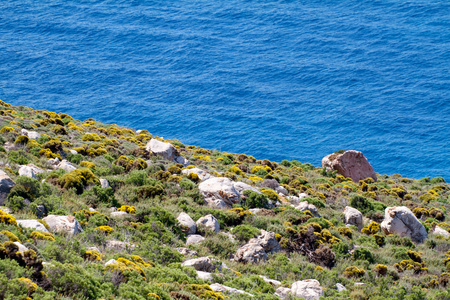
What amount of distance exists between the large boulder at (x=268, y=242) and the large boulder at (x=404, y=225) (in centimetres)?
731

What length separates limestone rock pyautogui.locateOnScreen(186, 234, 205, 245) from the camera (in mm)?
16189

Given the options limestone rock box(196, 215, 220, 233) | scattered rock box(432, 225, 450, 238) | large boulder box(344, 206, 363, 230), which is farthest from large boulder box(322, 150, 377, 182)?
limestone rock box(196, 215, 220, 233)

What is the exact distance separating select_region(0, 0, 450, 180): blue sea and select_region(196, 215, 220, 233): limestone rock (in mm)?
34178

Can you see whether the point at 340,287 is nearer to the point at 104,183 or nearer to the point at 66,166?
the point at 104,183

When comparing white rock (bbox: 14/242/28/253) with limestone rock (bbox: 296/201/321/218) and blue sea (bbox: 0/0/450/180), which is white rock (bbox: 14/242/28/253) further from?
blue sea (bbox: 0/0/450/180)

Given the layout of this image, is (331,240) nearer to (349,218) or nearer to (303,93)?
(349,218)

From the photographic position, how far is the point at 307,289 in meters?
13.8

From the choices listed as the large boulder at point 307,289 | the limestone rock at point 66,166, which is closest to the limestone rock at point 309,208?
the large boulder at point 307,289

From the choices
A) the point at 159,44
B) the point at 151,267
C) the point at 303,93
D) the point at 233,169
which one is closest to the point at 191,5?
the point at 159,44

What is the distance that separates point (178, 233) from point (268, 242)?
333cm

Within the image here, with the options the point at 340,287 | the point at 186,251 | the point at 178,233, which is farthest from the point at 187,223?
the point at 340,287

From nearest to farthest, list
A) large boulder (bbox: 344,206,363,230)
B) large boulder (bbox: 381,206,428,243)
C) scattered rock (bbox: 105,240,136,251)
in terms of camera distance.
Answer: scattered rock (bbox: 105,240,136,251)
large boulder (bbox: 381,206,428,243)
large boulder (bbox: 344,206,363,230)

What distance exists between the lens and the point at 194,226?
17094 mm

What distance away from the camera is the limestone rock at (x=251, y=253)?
51.8 ft
